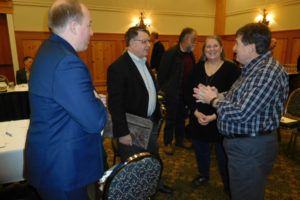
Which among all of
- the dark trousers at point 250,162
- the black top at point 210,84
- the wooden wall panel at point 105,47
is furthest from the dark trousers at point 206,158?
the wooden wall panel at point 105,47

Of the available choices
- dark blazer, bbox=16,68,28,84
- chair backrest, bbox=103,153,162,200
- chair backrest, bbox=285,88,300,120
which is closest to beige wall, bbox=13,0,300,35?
dark blazer, bbox=16,68,28,84

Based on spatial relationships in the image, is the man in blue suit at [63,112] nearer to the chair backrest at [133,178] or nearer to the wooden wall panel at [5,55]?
the chair backrest at [133,178]

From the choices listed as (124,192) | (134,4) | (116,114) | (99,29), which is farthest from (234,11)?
(124,192)

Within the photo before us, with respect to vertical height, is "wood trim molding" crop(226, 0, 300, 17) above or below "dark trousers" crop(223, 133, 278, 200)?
above

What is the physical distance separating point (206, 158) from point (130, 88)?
3.96 ft

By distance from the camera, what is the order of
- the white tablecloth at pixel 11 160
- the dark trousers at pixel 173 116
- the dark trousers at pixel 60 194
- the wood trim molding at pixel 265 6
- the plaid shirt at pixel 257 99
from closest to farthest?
the dark trousers at pixel 60 194 → the plaid shirt at pixel 257 99 → the white tablecloth at pixel 11 160 → the dark trousers at pixel 173 116 → the wood trim molding at pixel 265 6

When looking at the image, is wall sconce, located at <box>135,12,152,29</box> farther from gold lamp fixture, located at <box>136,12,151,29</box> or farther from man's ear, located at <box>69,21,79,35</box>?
man's ear, located at <box>69,21,79,35</box>

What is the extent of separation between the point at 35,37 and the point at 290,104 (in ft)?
23.8

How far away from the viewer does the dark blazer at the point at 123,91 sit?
5.82ft

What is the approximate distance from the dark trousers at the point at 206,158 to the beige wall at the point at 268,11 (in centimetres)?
642

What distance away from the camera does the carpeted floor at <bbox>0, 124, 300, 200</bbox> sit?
226cm

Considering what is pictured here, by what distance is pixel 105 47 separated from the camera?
7727 mm

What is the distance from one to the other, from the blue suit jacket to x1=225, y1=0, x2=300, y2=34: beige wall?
767 centimetres

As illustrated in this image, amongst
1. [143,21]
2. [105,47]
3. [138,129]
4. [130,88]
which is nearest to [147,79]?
[130,88]
